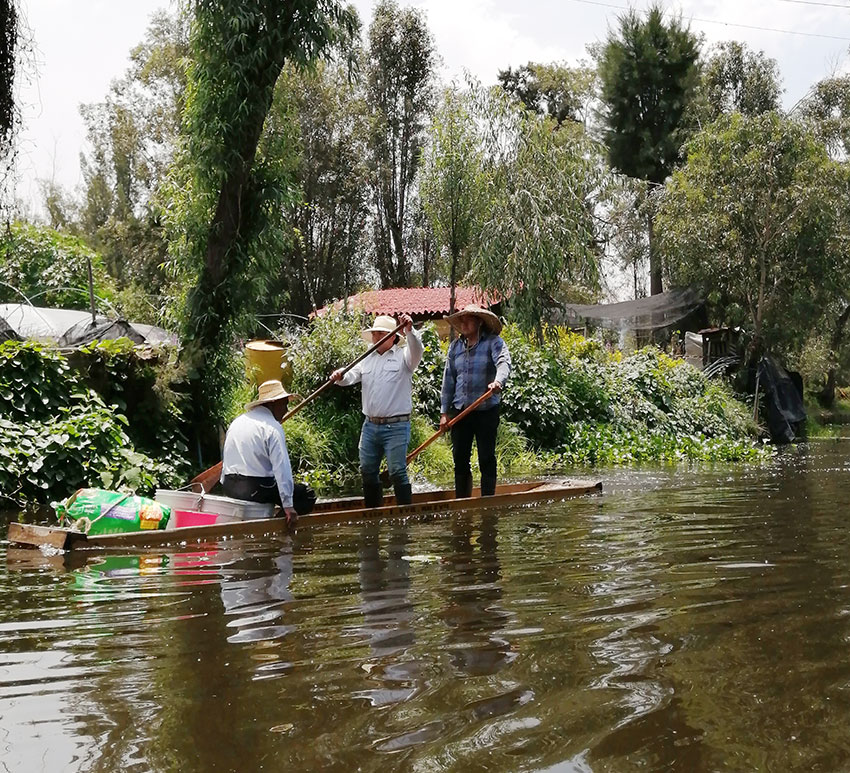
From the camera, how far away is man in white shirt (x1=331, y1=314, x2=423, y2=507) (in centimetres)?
927

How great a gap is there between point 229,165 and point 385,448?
513 centimetres

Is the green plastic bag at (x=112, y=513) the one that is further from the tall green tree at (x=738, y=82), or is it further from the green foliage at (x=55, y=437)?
the tall green tree at (x=738, y=82)

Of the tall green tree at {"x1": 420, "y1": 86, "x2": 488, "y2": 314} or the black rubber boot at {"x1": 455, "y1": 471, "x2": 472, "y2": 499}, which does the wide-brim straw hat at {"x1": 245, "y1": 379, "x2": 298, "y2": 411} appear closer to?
the black rubber boot at {"x1": 455, "y1": 471, "x2": 472, "y2": 499}

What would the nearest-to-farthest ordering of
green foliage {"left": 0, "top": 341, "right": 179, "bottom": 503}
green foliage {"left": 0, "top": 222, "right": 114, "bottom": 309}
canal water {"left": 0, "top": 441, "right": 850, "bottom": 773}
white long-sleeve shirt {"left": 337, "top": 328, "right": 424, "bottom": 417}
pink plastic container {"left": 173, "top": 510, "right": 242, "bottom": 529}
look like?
canal water {"left": 0, "top": 441, "right": 850, "bottom": 773} → pink plastic container {"left": 173, "top": 510, "right": 242, "bottom": 529} → white long-sleeve shirt {"left": 337, "top": 328, "right": 424, "bottom": 417} → green foliage {"left": 0, "top": 341, "right": 179, "bottom": 503} → green foliage {"left": 0, "top": 222, "right": 114, "bottom": 309}

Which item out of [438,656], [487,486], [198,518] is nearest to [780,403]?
[487,486]

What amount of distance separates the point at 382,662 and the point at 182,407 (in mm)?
9601

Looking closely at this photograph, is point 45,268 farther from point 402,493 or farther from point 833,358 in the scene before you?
point 833,358

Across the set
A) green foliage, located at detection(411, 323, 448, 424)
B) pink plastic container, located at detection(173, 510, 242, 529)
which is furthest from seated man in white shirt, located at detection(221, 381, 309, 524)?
green foliage, located at detection(411, 323, 448, 424)

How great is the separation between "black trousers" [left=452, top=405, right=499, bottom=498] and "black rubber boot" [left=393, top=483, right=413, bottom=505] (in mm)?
708

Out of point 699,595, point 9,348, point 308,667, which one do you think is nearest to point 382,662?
point 308,667

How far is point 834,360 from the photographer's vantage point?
39.1m

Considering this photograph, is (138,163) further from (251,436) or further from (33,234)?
(251,436)

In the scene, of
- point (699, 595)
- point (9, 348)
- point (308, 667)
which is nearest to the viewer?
point (308, 667)

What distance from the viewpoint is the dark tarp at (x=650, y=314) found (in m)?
28.7
